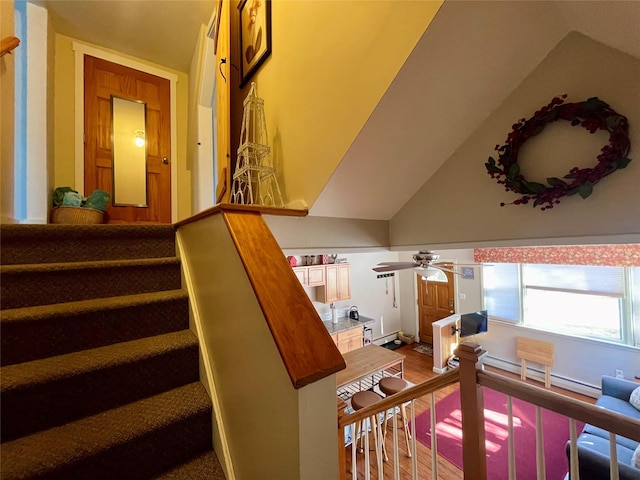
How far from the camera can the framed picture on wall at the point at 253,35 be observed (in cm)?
190

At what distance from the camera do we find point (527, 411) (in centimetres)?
417

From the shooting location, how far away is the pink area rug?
10.5ft

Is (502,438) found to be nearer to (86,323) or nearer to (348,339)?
(348,339)

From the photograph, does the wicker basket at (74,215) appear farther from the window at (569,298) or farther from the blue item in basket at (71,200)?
the window at (569,298)

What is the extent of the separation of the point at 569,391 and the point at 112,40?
877cm

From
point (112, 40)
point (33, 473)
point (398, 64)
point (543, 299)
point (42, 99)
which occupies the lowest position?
point (543, 299)

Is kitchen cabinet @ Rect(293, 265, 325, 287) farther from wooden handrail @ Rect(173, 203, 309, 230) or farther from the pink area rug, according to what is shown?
wooden handrail @ Rect(173, 203, 309, 230)

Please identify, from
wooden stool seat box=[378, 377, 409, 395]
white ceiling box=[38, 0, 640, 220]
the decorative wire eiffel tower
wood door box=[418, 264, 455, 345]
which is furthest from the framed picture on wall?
wood door box=[418, 264, 455, 345]

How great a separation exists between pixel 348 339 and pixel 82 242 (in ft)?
15.9

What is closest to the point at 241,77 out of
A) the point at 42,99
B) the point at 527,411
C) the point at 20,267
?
the point at 42,99

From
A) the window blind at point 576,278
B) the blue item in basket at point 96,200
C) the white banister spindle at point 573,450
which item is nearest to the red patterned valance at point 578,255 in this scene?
the window blind at point 576,278

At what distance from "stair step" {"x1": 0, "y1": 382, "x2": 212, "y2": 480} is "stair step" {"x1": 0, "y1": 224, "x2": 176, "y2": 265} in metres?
0.82

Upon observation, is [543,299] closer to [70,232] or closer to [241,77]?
[241,77]

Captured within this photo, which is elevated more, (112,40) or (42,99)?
(112,40)
